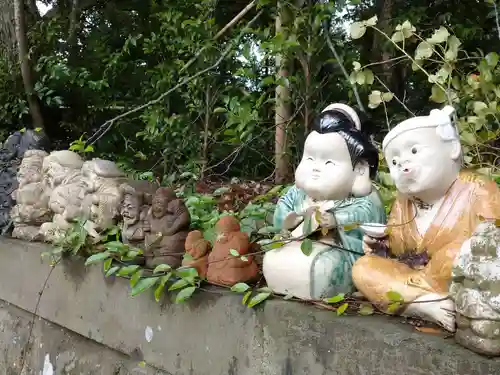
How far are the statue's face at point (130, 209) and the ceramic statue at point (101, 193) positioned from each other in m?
0.14

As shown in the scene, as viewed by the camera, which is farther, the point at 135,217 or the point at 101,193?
the point at 101,193

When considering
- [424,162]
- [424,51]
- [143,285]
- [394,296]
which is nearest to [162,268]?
[143,285]

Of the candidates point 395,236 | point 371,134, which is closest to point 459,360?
point 395,236

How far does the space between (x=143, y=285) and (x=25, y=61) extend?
4456 mm

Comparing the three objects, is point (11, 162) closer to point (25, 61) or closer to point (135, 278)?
point (135, 278)

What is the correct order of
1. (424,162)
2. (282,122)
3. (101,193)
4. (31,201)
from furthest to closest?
(282,122), (31,201), (101,193), (424,162)

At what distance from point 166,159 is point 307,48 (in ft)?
5.93

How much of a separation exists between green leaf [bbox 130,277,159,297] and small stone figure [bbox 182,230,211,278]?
0.14 metres

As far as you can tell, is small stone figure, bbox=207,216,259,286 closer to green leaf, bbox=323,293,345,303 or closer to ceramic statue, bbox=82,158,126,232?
green leaf, bbox=323,293,345,303

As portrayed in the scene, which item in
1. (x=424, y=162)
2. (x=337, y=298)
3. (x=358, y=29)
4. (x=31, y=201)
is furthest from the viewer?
(x=31, y=201)

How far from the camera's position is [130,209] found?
8.62 ft

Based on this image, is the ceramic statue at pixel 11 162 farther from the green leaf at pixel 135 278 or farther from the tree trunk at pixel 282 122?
the green leaf at pixel 135 278

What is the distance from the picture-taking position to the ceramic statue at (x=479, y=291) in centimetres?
135

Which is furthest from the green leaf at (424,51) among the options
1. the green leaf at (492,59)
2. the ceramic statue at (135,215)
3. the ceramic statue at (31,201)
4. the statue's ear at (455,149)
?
the ceramic statue at (31,201)
